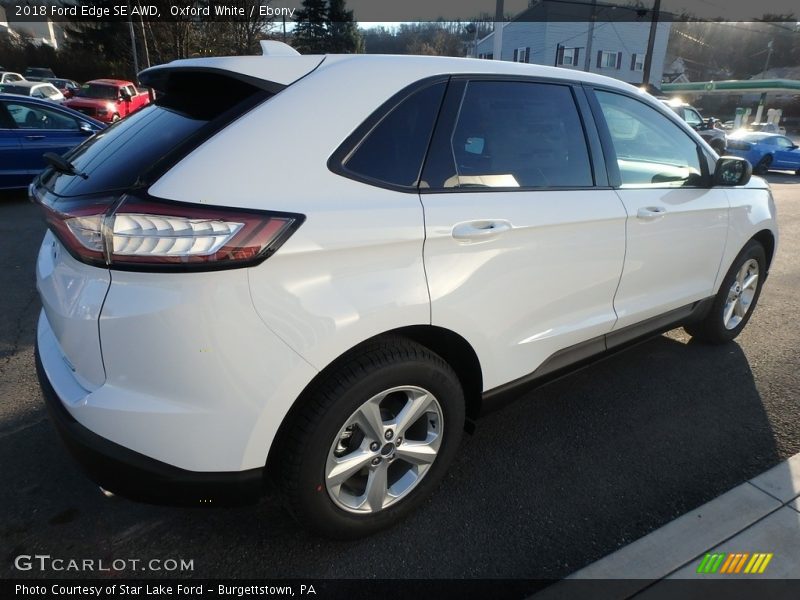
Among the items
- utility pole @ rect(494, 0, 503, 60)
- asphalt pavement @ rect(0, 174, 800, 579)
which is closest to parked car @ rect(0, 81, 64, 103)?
utility pole @ rect(494, 0, 503, 60)

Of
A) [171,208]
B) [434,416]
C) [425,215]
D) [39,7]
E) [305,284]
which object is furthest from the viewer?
[39,7]

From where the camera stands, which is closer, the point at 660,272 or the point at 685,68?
the point at 660,272

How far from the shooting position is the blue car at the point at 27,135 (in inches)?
301

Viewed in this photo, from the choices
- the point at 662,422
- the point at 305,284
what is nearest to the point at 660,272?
the point at 662,422

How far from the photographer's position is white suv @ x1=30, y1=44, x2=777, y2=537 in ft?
5.26

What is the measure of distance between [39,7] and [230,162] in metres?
55.3

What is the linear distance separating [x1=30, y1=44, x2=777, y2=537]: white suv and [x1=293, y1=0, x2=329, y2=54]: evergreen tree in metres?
44.7

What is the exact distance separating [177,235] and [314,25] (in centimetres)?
4691

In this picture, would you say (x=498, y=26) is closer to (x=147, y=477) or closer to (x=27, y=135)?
(x=27, y=135)

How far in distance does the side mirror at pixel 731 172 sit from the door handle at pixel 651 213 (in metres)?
0.68

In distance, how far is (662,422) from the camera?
305cm

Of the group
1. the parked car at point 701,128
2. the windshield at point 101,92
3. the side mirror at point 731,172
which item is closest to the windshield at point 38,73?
the windshield at point 101,92

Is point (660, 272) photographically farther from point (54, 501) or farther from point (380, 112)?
point (54, 501)

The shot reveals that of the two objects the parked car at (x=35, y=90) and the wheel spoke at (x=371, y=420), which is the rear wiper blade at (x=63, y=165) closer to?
the wheel spoke at (x=371, y=420)
